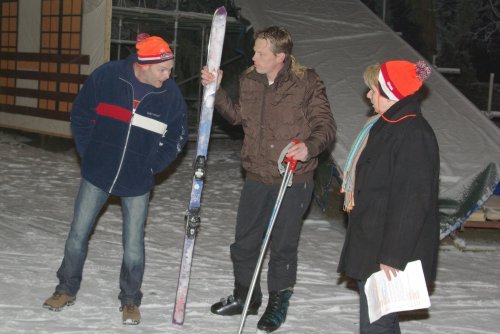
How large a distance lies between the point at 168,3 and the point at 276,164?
36.4ft

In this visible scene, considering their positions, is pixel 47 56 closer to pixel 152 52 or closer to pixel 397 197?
pixel 152 52

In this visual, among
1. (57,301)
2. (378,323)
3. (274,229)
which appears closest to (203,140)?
(274,229)

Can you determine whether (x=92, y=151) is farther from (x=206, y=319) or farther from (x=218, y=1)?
(x=218, y=1)

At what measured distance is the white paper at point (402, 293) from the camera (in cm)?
332

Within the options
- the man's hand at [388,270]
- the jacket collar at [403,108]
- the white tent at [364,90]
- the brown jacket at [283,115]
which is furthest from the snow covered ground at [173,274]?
the jacket collar at [403,108]

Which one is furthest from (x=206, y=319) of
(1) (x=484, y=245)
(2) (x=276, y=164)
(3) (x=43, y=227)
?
(1) (x=484, y=245)

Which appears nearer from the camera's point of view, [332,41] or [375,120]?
[375,120]

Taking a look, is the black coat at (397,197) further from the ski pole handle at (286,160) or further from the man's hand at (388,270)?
the ski pole handle at (286,160)

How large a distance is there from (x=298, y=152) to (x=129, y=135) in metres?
0.96

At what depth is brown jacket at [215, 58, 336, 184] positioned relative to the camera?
452 centimetres

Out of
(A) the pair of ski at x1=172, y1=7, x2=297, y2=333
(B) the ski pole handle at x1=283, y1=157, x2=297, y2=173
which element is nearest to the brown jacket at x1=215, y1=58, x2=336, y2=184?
(A) the pair of ski at x1=172, y1=7, x2=297, y2=333

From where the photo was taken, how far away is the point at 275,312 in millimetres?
4738

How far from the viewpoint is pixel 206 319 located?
15.9ft

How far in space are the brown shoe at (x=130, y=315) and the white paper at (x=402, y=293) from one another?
1737 mm
